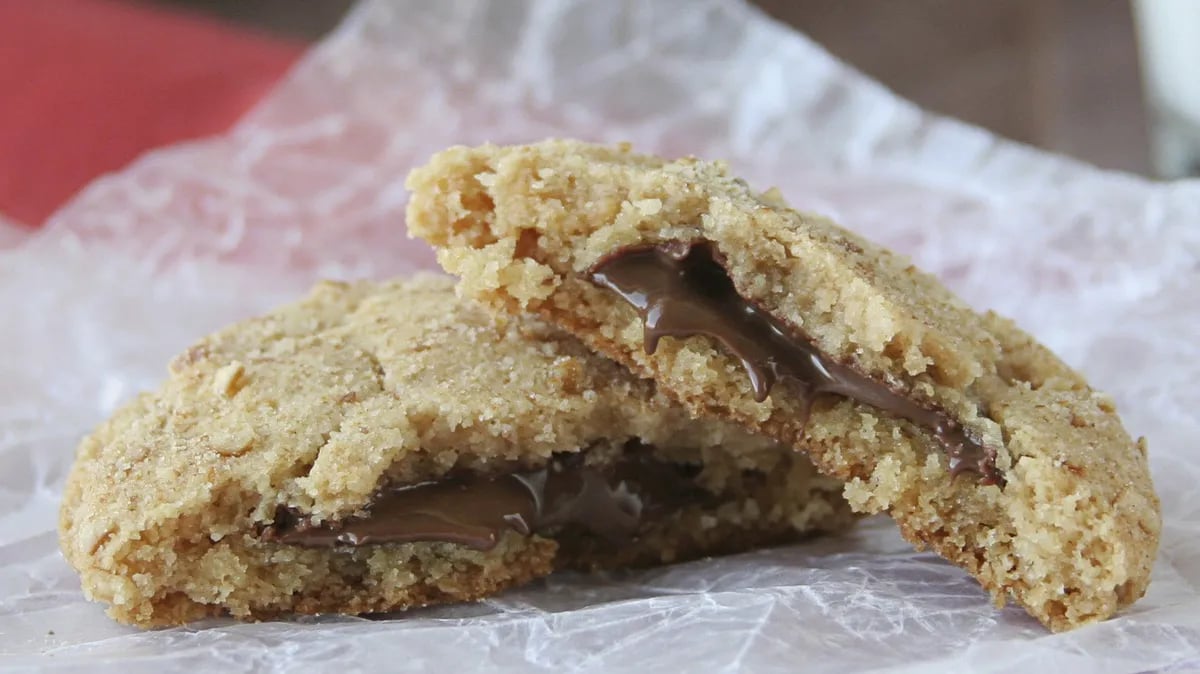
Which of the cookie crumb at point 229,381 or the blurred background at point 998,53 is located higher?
the blurred background at point 998,53

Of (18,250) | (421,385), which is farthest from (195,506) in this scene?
(18,250)

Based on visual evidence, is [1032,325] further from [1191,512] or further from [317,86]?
[317,86]

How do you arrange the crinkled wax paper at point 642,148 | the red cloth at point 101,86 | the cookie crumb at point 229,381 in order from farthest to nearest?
the red cloth at point 101,86 → the cookie crumb at point 229,381 → the crinkled wax paper at point 642,148

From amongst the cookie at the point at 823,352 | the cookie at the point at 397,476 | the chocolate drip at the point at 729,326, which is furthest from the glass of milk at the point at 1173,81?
the chocolate drip at the point at 729,326

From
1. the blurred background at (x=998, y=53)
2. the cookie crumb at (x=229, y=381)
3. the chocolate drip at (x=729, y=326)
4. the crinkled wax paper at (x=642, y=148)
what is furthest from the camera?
the blurred background at (x=998, y=53)

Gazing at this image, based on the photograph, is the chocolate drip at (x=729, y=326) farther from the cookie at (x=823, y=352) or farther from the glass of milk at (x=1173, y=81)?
the glass of milk at (x=1173, y=81)

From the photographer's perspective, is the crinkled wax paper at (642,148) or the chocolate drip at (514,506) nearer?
the crinkled wax paper at (642,148)

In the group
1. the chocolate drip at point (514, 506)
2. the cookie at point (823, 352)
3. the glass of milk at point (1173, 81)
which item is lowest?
the chocolate drip at point (514, 506)
